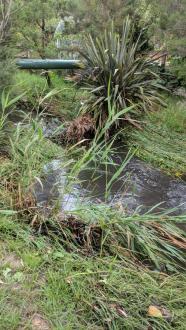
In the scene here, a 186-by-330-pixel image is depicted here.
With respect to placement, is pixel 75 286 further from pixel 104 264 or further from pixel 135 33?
pixel 135 33

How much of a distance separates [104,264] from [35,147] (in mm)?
1380

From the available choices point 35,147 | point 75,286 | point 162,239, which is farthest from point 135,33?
point 75,286

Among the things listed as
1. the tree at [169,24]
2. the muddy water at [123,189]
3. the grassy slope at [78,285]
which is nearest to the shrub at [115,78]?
the tree at [169,24]

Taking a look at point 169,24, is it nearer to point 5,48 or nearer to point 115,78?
point 115,78

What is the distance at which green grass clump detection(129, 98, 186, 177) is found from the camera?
17.9 ft

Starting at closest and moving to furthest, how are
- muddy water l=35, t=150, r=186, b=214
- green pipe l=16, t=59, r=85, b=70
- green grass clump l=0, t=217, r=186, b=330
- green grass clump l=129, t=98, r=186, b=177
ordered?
green grass clump l=0, t=217, r=186, b=330, muddy water l=35, t=150, r=186, b=214, green grass clump l=129, t=98, r=186, b=177, green pipe l=16, t=59, r=85, b=70

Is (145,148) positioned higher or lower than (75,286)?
lower

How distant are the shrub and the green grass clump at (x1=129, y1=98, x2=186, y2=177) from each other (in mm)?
319

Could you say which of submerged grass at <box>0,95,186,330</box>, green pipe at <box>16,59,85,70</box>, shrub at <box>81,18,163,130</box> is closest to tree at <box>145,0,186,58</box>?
shrub at <box>81,18,163,130</box>

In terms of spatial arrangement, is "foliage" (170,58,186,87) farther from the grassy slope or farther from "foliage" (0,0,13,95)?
the grassy slope

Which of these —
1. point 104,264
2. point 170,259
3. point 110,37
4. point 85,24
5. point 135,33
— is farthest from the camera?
point 85,24

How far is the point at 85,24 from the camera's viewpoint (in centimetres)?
972

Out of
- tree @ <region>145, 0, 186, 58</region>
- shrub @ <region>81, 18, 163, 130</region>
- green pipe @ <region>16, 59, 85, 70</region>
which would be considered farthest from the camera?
green pipe @ <region>16, 59, 85, 70</region>

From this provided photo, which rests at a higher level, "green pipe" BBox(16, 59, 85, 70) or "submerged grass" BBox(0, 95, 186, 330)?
"green pipe" BBox(16, 59, 85, 70)
